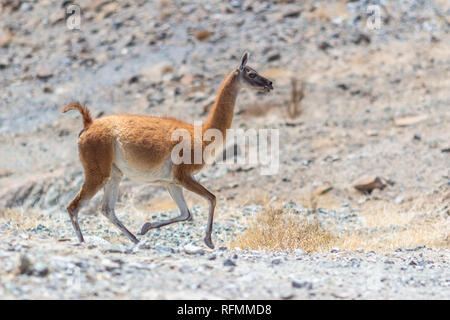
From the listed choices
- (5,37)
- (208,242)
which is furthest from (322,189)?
Answer: (5,37)

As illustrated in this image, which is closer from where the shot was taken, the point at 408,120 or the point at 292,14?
the point at 408,120

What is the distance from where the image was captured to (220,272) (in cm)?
606

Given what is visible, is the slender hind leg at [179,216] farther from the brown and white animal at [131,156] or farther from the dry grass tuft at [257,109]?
the dry grass tuft at [257,109]

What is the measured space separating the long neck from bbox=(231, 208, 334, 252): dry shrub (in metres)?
1.32

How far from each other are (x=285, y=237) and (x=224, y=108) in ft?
6.18

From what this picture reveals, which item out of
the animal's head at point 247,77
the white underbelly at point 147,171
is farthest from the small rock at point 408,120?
the white underbelly at point 147,171

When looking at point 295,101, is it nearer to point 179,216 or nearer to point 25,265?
point 179,216

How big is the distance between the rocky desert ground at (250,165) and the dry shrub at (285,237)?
27 millimetres

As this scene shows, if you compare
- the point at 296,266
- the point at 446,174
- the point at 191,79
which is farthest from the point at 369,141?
the point at 296,266

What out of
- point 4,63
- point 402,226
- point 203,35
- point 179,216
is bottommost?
point 402,226

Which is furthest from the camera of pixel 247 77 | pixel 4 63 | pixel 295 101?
pixel 4 63

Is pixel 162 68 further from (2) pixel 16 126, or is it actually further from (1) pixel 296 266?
(1) pixel 296 266

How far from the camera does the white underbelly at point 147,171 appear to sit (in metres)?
8.68

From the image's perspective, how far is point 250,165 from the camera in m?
14.3
